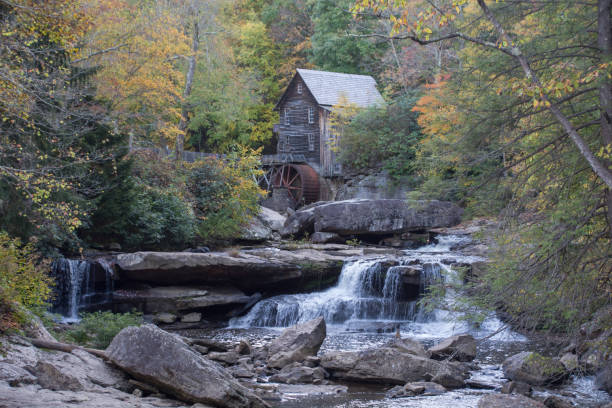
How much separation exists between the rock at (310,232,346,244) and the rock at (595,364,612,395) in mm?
13614

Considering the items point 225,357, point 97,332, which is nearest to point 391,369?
point 225,357

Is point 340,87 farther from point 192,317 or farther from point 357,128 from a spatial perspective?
point 192,317

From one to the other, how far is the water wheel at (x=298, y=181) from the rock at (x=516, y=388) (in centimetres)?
2399

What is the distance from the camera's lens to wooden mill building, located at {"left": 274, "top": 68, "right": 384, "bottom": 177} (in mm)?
33250

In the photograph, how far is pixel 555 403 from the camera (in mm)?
7477

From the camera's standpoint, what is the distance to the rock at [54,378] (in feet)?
19.4

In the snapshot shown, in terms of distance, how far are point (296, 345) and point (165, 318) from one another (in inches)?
195

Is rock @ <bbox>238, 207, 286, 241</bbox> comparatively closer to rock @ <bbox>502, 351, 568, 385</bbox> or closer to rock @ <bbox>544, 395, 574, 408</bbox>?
rock @ <bbox>502, 351, 568, 385</bbox>

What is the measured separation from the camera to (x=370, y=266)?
1587cm

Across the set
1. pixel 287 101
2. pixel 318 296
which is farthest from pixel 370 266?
pixel 287 101

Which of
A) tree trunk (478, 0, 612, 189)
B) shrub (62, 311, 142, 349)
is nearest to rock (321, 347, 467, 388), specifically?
shrub (62, 311, 142, 349)

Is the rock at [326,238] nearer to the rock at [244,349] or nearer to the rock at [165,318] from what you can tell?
the rock at [165,318]

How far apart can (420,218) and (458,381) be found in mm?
13912

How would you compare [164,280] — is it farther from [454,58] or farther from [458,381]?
[454,58]
